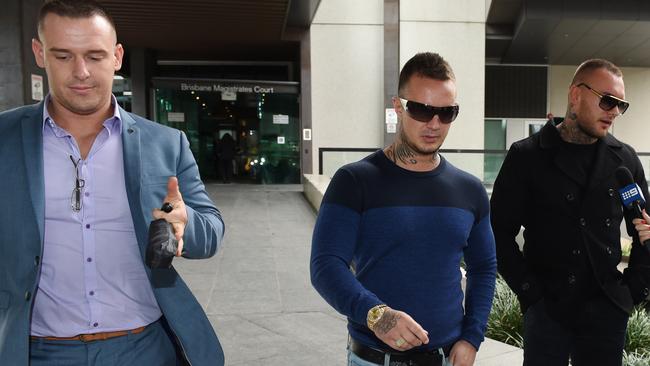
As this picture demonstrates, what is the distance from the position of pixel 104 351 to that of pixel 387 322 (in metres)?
0.98

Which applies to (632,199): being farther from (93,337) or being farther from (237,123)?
(237,123)

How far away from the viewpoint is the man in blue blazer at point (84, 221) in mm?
1814

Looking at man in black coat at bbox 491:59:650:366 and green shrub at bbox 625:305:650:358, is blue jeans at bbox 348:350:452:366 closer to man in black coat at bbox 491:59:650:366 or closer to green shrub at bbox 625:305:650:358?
man in black coat at bbox 491:59:650:366

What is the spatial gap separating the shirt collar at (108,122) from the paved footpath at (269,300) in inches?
114

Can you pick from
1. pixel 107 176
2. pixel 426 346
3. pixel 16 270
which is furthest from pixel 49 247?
pixel 426 346

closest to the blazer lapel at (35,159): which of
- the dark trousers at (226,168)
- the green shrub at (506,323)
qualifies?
the green shrub at (506,323)

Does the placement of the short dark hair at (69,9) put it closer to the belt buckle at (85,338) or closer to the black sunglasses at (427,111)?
the belt buckle at (85,338)

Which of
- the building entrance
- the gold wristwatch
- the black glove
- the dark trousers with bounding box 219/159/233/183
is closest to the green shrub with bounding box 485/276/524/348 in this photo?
the gold wristwatch

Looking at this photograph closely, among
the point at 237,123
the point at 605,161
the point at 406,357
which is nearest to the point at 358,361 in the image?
the point at 406,357

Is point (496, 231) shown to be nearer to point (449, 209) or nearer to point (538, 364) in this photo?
point (538, 364)

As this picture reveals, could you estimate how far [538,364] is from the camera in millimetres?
2689

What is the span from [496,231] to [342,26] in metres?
15.0

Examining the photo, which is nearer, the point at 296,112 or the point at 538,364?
the point at 538,364

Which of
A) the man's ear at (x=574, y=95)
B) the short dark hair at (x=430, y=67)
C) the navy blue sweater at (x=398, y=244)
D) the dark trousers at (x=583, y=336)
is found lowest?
the dark trousers at (x=583, y=336)
